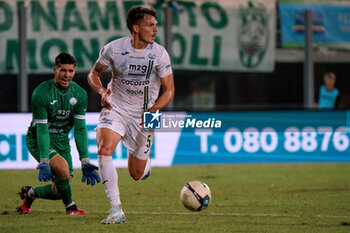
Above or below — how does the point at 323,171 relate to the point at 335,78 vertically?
below

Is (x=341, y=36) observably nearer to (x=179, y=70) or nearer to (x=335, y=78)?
(x=335, y=78)

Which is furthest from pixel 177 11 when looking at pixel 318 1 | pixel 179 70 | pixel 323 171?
pixel 323 171

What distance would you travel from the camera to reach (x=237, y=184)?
10.9m

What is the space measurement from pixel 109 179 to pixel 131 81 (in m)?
1.05

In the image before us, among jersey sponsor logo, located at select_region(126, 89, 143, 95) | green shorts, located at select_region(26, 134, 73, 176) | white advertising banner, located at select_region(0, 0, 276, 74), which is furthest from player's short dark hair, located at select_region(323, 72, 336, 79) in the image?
green shorts, located at select_region(26, 134, 73, 176)

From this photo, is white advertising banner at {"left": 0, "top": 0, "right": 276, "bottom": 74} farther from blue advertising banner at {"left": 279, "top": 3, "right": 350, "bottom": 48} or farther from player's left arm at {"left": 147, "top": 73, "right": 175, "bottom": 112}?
player's left arm at {"left": 147, "top": 73, "right": 175, "bottom": 112}

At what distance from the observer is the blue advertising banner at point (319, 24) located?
595 inches

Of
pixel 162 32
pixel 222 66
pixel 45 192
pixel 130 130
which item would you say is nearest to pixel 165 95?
pixel 130 130

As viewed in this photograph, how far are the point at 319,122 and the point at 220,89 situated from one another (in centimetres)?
249

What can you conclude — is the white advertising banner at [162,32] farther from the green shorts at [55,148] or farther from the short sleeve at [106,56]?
the short sleeve at [106,56]

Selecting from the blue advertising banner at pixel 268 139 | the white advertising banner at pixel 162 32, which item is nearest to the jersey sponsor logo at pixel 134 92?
the blue advertising banner at pixel 268 139

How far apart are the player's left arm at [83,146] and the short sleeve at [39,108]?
38 centimetres

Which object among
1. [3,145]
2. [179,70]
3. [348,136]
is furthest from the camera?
[179,70]

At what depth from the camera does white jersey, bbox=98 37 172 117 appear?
24.3ft
